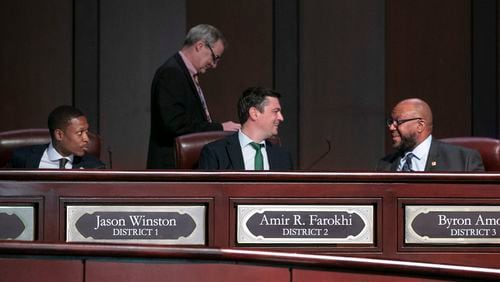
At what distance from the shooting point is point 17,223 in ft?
18.5

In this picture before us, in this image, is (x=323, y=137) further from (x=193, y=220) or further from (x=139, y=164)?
(x=193, y=220)

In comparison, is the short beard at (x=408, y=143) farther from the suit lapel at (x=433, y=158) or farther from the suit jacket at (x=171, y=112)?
the suit jacket at (x=171, y=112)

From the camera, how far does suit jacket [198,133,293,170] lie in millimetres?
6434

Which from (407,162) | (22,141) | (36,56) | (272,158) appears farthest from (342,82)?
(22,141)

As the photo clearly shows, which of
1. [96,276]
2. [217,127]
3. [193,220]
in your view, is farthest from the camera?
[217,127]

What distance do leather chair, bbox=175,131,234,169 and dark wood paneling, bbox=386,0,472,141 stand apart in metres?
3.02

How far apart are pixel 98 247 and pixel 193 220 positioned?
91 centimetres

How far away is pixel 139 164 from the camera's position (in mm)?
9039

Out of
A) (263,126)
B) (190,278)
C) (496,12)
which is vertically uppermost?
(496,12)

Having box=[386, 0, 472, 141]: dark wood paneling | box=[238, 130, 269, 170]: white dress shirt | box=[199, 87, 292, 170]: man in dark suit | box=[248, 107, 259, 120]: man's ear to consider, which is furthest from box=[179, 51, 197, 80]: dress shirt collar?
box=[386, 0, 472, 141]: dark wood paneling

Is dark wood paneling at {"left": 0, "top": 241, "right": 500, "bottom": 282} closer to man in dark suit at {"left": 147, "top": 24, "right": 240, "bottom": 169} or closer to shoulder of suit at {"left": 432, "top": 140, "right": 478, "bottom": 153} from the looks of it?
shoulder of suit at {"left": 432, "top": 140, "right": 478, "bottom": 153}

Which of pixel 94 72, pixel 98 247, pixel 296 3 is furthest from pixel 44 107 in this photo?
pixel 98 247

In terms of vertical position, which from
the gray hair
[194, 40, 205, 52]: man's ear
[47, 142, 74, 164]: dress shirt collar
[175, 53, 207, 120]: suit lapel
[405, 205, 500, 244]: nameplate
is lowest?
[405, 205, 500, 244]: nameplate

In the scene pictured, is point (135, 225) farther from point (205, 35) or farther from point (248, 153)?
point (205, 35)
